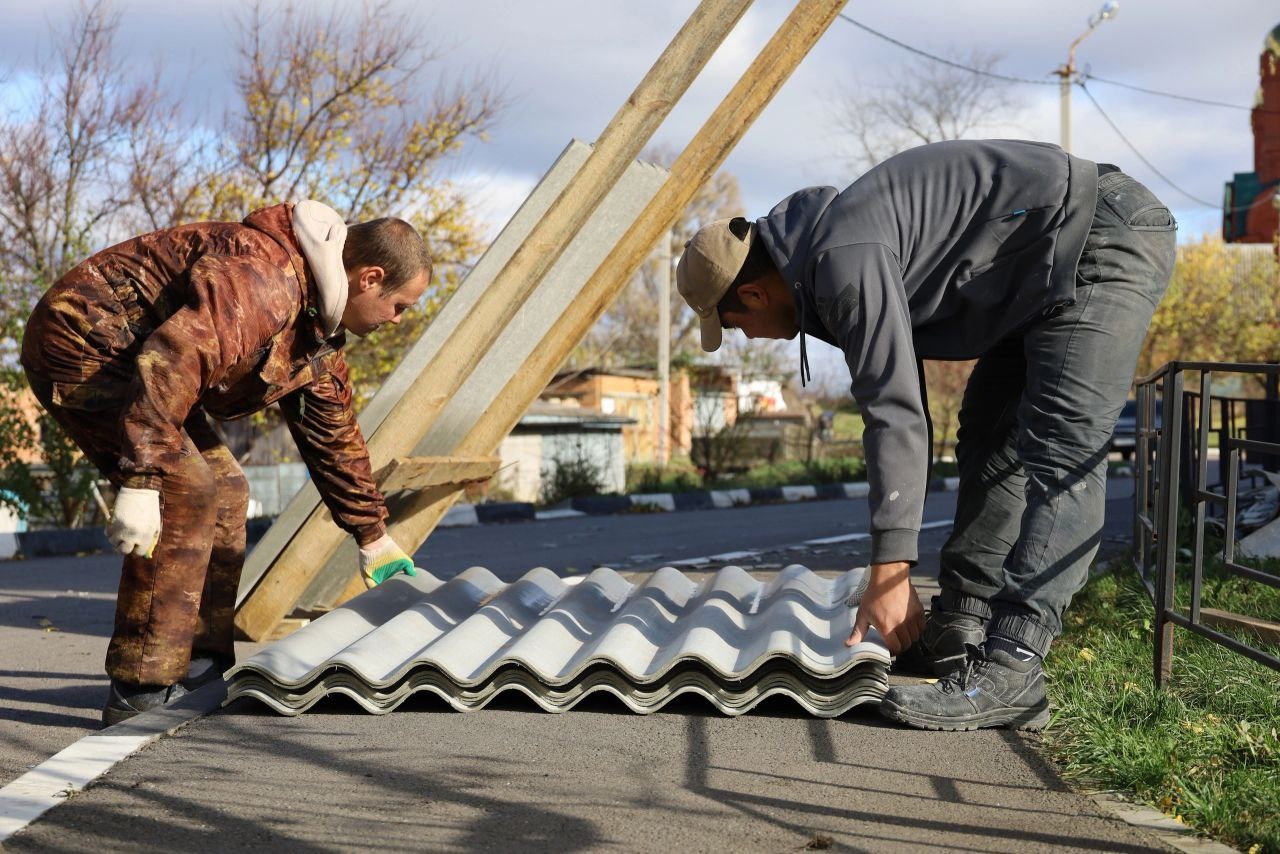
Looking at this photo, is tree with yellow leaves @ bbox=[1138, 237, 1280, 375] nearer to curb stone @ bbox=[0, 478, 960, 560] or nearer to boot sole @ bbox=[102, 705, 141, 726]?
curb stone @ bbox=[0, 478, 960, 560]

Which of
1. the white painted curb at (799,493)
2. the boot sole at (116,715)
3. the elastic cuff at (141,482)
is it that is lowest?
the white painted curb at (799,493)

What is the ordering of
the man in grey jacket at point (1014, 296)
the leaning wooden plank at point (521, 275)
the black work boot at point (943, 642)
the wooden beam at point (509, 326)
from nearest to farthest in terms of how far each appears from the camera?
the man in grey jacket at point (1014, 296) → the black work boot at point (943, 642) → the leaning wooden plank at point (521, 275) → the wooden beam at point (509, 326)

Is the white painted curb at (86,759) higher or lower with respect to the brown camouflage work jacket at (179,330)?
lower

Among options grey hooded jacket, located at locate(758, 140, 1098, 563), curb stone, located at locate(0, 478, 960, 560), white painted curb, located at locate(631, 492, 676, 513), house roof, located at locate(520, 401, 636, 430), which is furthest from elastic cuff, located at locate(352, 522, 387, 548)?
house roof, located at locate(520, 401, 636, 430)

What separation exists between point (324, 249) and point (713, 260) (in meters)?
1.11

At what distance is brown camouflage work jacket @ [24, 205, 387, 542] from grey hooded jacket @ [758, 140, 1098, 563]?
1.37 m

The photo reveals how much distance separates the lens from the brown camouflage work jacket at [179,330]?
10.6 ft

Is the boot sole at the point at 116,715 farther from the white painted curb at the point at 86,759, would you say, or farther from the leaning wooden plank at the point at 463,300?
the leaning wooden plank at the point at 463,300

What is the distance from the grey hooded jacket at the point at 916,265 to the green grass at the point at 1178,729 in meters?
0.67

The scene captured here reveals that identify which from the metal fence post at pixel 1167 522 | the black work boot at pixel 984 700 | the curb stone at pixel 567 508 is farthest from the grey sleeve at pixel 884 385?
the curb stone at pixel 567 508

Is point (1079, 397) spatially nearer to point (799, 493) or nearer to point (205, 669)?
point (205, 669)

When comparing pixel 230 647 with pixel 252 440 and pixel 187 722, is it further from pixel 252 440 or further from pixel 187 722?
pixel 252 440

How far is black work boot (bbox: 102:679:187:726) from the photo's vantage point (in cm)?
351

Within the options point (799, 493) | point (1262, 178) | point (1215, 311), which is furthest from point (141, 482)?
point (1215, 311)
